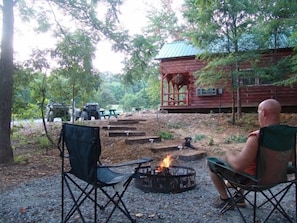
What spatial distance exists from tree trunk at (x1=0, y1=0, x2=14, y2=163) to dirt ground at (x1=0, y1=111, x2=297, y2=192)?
0.36 meters

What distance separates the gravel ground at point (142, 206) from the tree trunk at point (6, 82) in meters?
1.67

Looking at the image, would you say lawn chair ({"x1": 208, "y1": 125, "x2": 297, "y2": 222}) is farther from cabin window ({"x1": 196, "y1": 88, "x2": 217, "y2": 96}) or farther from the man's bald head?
cabin window ({"x1": 196, "y1": 88, "x2": 217, "y2": 96})

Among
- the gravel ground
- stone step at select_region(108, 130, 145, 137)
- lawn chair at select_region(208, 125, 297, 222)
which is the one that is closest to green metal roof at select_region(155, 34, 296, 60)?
stone step at select_region(108, 130, 145, 137)

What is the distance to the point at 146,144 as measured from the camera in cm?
715

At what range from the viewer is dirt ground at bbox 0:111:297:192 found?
16.9ft

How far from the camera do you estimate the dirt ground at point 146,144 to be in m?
5.15

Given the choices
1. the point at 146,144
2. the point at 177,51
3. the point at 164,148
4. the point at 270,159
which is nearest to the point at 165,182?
the point at 270,159

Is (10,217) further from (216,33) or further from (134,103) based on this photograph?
(134,103)

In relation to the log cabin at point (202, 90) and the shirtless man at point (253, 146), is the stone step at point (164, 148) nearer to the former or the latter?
the shirtless man at point (253, 146)

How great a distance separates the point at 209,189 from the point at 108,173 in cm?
161

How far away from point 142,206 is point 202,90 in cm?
1256

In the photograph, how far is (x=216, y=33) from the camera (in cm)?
1062

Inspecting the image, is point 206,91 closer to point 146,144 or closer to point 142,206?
point 146,144

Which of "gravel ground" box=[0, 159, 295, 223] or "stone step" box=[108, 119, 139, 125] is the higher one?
"stone step" box=[108, 119, 139, 125]
